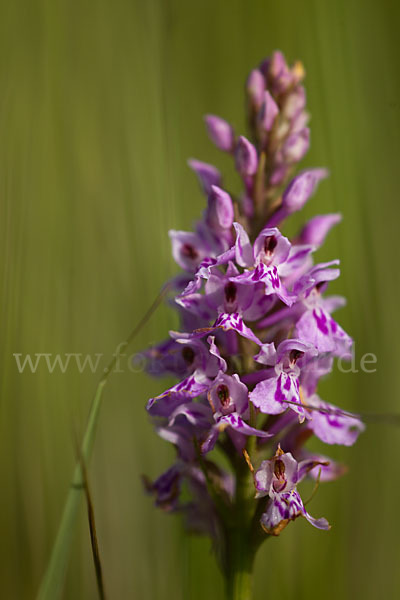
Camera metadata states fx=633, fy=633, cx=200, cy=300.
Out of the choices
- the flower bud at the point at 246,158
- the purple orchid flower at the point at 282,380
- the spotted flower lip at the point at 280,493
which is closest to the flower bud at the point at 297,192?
the flower bud at the point at 246,158

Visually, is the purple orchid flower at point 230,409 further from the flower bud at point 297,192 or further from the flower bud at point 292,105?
the flower bud at point 292,105

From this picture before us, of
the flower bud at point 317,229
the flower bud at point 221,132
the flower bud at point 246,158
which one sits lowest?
the flower bud at point 317,229

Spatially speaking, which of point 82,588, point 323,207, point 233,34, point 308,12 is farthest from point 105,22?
point 82,588

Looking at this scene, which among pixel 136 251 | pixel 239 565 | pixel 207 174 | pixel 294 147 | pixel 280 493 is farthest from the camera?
pixel 136 251

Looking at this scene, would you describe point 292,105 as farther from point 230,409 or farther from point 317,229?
point 230,409

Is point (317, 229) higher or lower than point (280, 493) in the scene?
higher

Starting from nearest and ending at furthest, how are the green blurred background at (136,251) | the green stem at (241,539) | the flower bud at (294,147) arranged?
the green stem at (241,539) → the flower bud at (294,147) → the green blurred background at (136,251)

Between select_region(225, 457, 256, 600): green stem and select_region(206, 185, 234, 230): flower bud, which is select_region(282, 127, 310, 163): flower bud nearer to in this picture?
select_region(206, 185, 234, 230): flower bud

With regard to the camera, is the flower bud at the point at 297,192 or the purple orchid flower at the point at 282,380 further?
the flower bud at the point at 297,192

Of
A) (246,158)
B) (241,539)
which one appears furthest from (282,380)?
(246,158)
